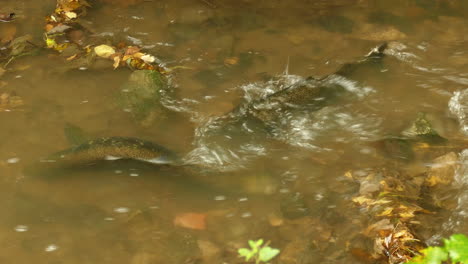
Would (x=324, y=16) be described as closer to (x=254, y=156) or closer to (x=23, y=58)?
(x=254, y=156)

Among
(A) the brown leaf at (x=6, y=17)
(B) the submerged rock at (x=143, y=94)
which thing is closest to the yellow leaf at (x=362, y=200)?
(B) the submerged rock at (x=143, y=94)

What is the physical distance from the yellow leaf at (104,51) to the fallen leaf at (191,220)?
2262mm

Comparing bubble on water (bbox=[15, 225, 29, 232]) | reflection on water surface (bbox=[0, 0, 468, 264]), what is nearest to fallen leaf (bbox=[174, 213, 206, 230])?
reflection on water surface (bbox=[0, 0, 468, 264])

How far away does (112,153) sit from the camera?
351 cm

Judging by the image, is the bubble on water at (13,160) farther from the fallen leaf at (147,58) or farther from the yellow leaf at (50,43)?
the yellow leaf at (50,43)

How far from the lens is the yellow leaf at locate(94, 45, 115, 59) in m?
4.79

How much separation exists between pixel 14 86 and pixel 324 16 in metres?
3.21

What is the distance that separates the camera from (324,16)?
5383 mm

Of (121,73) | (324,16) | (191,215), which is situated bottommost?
(191,215)

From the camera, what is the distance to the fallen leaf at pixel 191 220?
9.98ft

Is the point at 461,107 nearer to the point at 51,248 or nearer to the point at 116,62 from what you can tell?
the point at 116,62

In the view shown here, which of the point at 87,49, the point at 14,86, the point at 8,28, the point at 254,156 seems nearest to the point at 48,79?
the point at 14,86

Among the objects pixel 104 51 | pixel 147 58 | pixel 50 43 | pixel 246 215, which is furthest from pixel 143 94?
pixel 246 215

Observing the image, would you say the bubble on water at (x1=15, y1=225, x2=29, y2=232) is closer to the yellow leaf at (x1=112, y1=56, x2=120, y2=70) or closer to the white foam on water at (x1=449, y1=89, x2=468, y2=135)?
the yellow leaf at (x1=112, y1=56, x2=120, y2=70)
